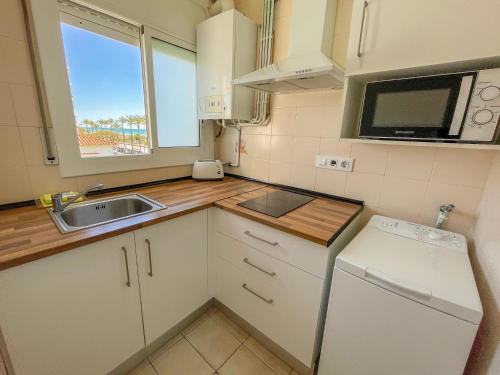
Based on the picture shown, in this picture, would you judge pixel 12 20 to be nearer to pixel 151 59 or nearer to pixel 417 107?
pixel 151 59

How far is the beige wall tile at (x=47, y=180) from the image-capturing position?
1175 mm

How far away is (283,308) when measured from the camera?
1.16 m

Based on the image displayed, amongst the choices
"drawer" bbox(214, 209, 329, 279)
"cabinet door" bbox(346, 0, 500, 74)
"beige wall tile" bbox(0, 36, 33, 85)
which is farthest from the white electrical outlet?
"beige wall tile" bbox(0, 36, 33, 85)

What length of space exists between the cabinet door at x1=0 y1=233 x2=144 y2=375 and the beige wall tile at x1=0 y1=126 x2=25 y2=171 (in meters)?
0.66

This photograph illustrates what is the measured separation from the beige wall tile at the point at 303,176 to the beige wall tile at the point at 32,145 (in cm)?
152

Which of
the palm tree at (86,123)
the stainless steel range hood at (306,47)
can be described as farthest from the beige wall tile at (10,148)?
the stainless steel range hood at (306,47)

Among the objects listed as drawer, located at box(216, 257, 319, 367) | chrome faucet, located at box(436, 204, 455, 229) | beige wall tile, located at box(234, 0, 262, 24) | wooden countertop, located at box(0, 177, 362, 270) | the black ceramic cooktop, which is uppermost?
beige wall tile, located at box(234, 0, 262, 24)

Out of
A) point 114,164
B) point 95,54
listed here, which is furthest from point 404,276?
point 95,54

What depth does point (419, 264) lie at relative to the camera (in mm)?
864

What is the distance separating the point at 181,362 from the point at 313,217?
3.57 ft

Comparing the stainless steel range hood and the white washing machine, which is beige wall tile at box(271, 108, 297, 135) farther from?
the white washing machine

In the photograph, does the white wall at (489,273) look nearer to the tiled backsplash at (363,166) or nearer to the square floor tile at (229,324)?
the tiled backsplash at (363,166)

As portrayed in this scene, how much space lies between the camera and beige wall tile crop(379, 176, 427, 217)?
3.92 feet

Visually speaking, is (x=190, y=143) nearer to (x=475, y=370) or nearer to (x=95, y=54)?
(x=95, y=54)
